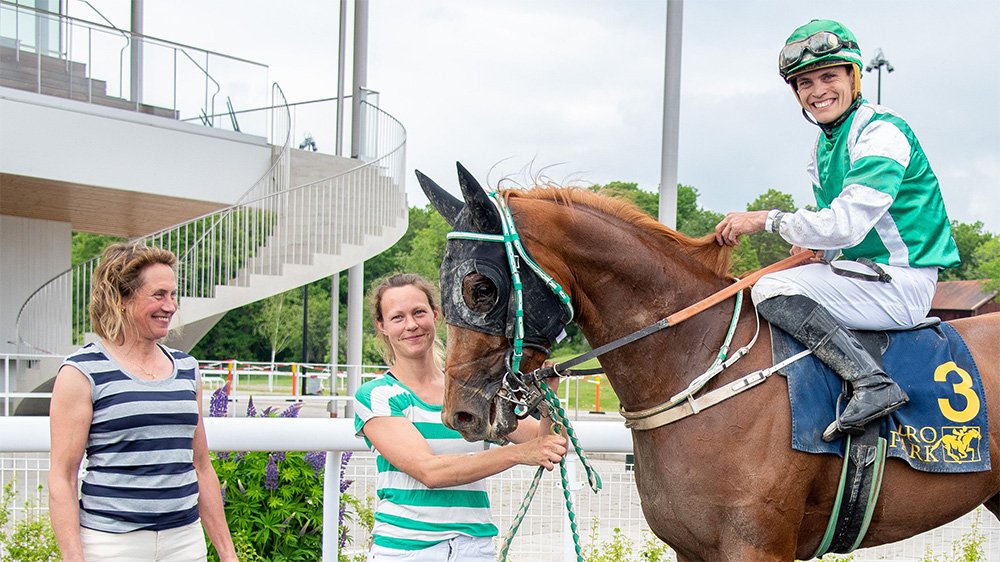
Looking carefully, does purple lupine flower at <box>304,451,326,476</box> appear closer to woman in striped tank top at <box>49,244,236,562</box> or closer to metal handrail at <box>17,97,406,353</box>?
woman in striped tank top at <box>49,244,236,562</box>

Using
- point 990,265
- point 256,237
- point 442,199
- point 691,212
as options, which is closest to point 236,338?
point 691,212

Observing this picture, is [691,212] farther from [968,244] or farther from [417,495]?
[417,495]

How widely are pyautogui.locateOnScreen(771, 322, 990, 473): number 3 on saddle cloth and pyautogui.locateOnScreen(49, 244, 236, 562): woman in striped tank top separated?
1.74 meters

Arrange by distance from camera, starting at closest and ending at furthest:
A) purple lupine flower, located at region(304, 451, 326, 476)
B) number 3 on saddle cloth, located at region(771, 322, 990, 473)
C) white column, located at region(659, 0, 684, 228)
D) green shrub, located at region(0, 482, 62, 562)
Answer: number 3 on saddle cloth, located at region(771, 322, 990, 473) < green shrub, located at region(0, 482, 62, 562) < purple lupine flower, located at region(304, 451, 326, 476) < white column, located at region(659, 0, 684, 228)

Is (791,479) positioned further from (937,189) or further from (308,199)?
(308,199)

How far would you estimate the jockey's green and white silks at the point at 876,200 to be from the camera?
2424 mm

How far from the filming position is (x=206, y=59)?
43.3ft

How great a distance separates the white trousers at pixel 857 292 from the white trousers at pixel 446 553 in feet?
3.48

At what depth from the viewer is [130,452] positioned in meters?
2.56

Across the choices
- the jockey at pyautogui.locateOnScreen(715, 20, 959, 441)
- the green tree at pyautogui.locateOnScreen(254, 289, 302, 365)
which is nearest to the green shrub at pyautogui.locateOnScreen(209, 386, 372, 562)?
the jockey at pyautogui.locateOnScreen(715, 20, 959, 441)

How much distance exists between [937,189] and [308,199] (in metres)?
11.3

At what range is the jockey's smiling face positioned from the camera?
2.68 m

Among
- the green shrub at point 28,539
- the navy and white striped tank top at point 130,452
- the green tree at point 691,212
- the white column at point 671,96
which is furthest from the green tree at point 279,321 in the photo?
the navy and white striped tank top at point 130,452

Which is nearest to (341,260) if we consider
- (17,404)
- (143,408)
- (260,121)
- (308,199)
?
(308,199)
